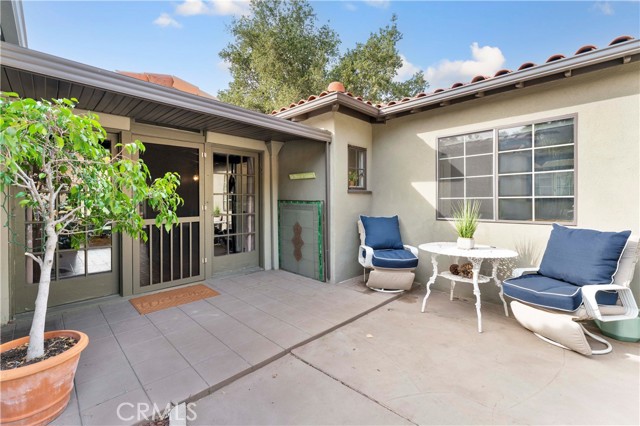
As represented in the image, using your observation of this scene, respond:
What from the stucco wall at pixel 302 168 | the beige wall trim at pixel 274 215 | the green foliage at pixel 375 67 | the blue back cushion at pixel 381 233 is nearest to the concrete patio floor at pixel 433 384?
the blue back cushion at pixel 381 233

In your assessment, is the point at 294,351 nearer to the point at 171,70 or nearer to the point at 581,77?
the point at 581,77

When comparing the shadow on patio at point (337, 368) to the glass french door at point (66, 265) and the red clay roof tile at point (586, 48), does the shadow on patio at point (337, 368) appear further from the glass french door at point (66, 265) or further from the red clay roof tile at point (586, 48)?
the red clay roof tile at point (586, 48)

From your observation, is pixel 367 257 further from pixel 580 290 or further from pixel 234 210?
pixel 234 210

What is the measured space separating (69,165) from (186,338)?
1.72 m

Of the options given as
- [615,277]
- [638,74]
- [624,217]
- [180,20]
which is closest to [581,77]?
[638,74]

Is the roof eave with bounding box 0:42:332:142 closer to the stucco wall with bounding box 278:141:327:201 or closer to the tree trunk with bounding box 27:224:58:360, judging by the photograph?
the tree trunk with bounding box 27:224:58:360

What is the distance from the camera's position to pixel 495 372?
218cm

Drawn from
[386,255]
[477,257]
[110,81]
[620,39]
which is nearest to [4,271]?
[110,81]

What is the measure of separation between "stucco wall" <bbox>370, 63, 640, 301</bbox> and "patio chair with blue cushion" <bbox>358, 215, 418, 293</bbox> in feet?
1.11

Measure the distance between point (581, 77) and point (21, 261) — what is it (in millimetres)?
6410

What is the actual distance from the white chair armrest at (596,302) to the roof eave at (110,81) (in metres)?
3.66

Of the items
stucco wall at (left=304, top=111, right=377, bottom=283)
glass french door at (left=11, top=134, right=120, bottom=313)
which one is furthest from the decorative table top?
glass french door at (left=11, top=134, right=120, bottom=313)

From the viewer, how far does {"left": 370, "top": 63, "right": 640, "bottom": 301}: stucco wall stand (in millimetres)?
2854

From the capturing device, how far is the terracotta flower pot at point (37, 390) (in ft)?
4.84
